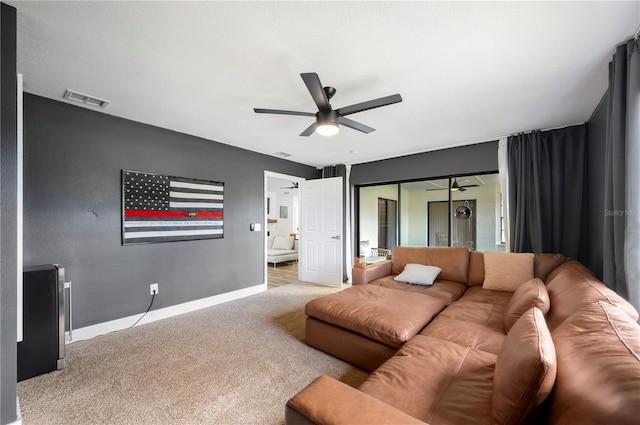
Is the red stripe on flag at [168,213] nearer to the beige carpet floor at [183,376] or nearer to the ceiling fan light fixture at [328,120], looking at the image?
the beige carpet floor at [183,376]

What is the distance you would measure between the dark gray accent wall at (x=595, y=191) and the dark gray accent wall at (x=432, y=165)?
3.21 ft

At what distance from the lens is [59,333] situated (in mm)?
2178

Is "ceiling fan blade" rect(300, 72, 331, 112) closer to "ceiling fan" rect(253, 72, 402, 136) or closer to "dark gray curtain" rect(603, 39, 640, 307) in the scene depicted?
"ceiling fan" rect(253, 72, 402, 136)

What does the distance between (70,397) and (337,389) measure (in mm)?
2078

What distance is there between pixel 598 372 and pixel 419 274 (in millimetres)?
2452

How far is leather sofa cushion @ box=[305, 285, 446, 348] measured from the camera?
2.01 metres

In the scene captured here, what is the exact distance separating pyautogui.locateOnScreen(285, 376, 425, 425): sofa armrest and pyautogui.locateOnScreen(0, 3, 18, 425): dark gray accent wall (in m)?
→ 1.66

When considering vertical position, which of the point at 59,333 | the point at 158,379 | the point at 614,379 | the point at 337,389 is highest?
the point at 614,379

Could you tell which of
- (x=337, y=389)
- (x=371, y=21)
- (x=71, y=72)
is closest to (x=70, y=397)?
(x=337, y=389)

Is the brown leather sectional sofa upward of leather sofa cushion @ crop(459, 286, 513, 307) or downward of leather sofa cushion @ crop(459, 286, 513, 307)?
upward

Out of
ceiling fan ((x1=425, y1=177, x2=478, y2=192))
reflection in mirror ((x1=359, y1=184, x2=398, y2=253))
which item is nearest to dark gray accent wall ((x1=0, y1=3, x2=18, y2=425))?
reflection in mirror ((x1=359, y1=184, x2=398, y2=253))

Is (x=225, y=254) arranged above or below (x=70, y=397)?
above

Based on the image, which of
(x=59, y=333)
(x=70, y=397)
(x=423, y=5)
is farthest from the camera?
(x=59, y=333)

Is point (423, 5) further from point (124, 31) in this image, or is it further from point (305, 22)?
point (124, 31)
